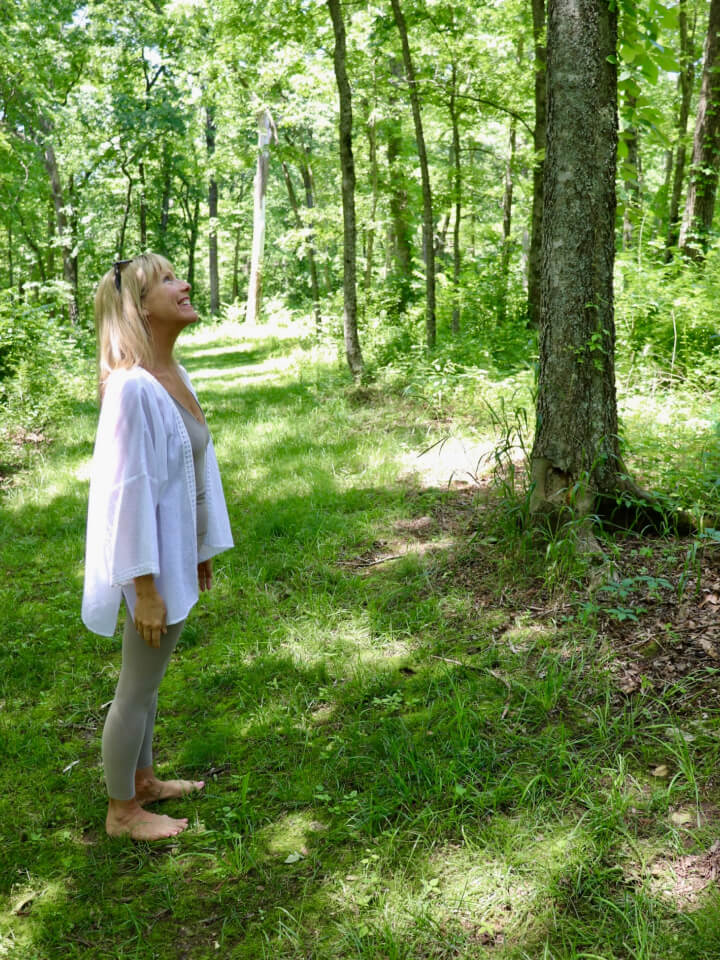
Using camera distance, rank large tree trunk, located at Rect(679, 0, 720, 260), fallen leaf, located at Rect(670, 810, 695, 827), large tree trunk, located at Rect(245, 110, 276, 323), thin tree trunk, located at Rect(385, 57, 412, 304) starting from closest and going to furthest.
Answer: fallen leaf, located at Rect(670, 810, 695, 827)
large tree trunk, located at Rect(679, 0, 720, 260)
thin tree trunk, located at Rect(385, 57, 412, 304)
large tree trunk, located at Rect(245, 110, 276, 323)

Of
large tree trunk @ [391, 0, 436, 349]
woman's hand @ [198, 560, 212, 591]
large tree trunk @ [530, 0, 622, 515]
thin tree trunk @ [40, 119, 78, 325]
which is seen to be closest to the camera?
woman's hand @ [198, 560, 212, 591]

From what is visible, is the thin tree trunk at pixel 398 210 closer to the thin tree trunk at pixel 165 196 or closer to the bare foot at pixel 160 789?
the thin tree trunk at pixel 165 196

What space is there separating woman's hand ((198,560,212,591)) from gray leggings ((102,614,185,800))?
493 mm

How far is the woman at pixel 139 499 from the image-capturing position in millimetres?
2387

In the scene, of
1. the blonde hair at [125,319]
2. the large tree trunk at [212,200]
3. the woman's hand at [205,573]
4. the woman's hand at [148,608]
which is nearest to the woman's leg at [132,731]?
the woman's hand at [148,608]

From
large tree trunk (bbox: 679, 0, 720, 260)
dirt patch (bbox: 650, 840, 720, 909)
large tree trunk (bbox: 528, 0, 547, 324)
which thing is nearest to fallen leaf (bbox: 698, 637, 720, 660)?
dirt patch (bbox: 650, 840, 720, 909)

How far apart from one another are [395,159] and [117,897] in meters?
15.7

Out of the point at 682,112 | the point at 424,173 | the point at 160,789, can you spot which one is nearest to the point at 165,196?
the point at 682,112

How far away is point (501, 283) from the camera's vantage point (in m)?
12.2

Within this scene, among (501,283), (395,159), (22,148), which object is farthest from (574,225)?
(22,148)

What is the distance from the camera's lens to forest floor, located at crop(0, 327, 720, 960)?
7.57ft

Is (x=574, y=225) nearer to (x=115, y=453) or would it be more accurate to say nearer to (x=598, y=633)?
(x=598, y=633)

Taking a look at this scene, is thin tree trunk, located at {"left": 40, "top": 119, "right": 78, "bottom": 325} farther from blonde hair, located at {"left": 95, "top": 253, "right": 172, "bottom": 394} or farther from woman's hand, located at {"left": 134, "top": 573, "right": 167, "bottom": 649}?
woman's hand, located at {"left": 134, "top": 573, "right": 167, "bottom": 649}

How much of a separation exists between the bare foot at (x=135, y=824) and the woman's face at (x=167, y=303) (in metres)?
1.89
